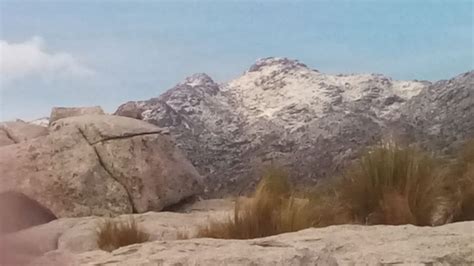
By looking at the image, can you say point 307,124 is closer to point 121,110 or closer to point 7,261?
point 121,110

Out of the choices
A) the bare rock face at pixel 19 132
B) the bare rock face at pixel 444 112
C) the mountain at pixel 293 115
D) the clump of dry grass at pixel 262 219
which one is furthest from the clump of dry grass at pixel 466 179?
the bare rock face at pixel 19 132

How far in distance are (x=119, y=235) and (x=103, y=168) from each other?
5.28 ft

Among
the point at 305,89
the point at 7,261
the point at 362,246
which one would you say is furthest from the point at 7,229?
the point at 305,89

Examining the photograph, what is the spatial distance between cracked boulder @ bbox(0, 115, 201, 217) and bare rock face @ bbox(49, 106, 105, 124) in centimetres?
49

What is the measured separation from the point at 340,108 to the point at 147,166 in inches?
136

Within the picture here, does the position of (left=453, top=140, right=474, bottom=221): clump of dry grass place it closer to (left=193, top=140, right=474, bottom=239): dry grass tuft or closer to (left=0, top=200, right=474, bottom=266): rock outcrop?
(left=193, top=140, right=474, bottom=239): dry grass tuft

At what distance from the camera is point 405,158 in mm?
3004

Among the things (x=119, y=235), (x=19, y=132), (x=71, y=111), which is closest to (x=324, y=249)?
(x=119, y=235)

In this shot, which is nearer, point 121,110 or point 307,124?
point 121,110

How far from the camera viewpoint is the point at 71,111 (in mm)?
5035

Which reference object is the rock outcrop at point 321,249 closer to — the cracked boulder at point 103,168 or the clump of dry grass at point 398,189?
the clump of dry grass at point 398,189

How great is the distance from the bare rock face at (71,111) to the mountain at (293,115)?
732 mm

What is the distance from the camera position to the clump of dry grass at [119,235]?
8.25ft

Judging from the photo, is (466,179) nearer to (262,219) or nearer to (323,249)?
(262,219)
